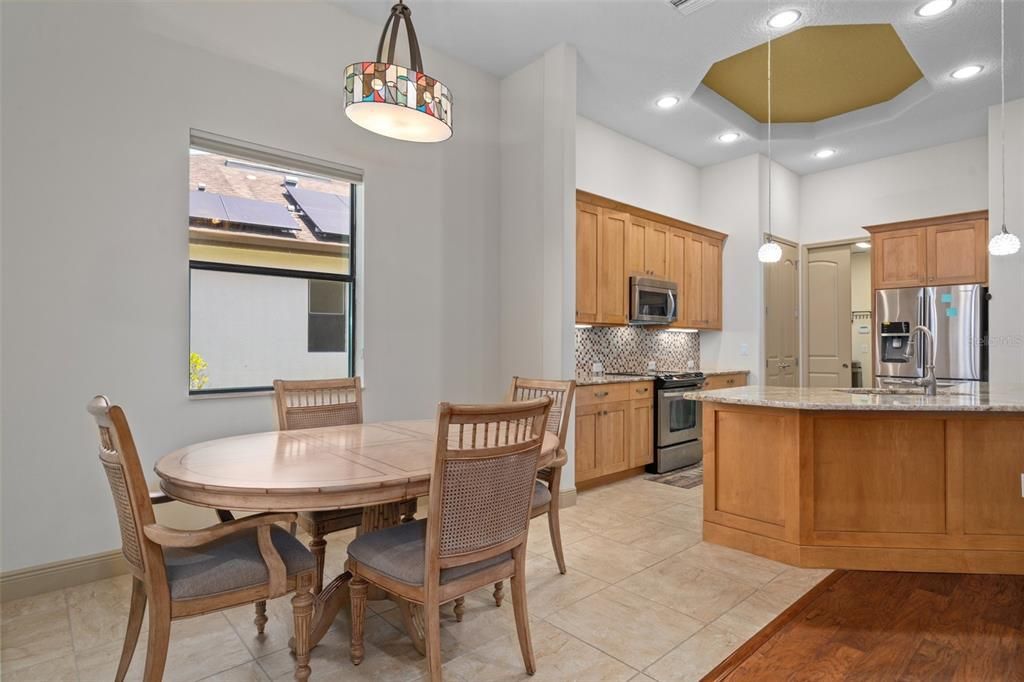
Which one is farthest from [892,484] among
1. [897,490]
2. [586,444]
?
[586,444]

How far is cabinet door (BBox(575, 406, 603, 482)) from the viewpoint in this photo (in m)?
4.28

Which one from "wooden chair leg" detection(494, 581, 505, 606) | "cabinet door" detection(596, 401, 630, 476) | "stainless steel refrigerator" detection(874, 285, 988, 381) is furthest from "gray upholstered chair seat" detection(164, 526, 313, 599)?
"stainless steel refrigerator" detection(874, 285, 988, 381)

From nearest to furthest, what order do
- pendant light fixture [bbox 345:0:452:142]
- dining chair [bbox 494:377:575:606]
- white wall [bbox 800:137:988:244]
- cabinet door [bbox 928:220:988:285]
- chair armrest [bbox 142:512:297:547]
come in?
chair armrest [bbox 142:512:297:547] < pendant light fixture [bbox 345:0:452:142] < dining chair [bbox 494:377:575:606] < cabinet door [bbox 928:220:988:285] < white wall [bbox 800:137:988:244]

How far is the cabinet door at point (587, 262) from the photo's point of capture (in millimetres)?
4609

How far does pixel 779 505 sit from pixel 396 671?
7.06ft

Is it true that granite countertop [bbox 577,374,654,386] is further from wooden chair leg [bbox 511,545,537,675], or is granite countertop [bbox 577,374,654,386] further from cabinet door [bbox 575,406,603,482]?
wooden chair leg [bbox 511,545,537,675]

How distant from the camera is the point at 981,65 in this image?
13.5ft

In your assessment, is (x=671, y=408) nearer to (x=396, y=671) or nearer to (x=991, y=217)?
(x=991, y=217)

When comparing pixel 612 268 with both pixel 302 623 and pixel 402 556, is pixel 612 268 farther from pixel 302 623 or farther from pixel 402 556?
pixel 302 623

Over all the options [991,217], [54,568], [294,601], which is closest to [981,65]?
[991,217]

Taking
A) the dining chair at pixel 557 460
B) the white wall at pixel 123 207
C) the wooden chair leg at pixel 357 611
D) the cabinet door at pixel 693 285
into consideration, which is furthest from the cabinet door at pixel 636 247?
the wooden chair leg at pixel 357 611

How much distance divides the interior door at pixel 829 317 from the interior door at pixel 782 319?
7.4 inches

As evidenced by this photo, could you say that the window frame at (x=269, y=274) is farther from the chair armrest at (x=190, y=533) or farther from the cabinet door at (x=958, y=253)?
the cabinet door at (x=958, y=253)

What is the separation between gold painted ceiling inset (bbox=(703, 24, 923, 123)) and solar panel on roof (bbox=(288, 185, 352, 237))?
3.23 m
